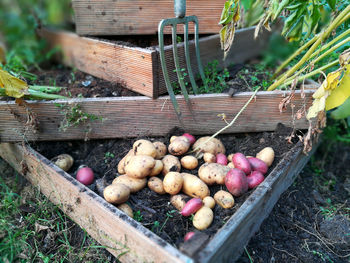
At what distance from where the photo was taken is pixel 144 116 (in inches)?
90.7

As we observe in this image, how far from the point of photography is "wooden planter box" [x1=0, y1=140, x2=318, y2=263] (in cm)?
143

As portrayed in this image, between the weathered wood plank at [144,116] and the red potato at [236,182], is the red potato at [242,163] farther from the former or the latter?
the weathered wood plank at [144,116]

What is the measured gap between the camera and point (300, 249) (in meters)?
1.84

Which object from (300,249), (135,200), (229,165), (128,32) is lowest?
(300,249)

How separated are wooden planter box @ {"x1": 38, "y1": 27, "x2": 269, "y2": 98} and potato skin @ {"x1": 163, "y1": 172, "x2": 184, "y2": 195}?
26.6 inches

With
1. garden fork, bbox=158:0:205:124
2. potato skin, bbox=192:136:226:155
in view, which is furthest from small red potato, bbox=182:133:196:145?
garden fork, bbox=158:0:205:124

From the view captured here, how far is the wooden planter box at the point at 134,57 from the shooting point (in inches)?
87.0

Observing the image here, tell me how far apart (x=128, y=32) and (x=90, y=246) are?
1733 mm

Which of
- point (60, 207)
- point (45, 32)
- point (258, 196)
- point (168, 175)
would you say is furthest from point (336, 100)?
point (45, 32)

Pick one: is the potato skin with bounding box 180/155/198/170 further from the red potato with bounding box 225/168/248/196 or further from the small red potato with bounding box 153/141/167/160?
the red potato with bounding box 225/168/248/196

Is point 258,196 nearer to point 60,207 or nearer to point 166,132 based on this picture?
point 166,132

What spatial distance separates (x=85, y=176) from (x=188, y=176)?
714 mm

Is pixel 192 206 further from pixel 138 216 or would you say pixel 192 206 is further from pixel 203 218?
pixel 138 216

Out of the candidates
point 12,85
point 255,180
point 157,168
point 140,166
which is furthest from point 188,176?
point 12,85
